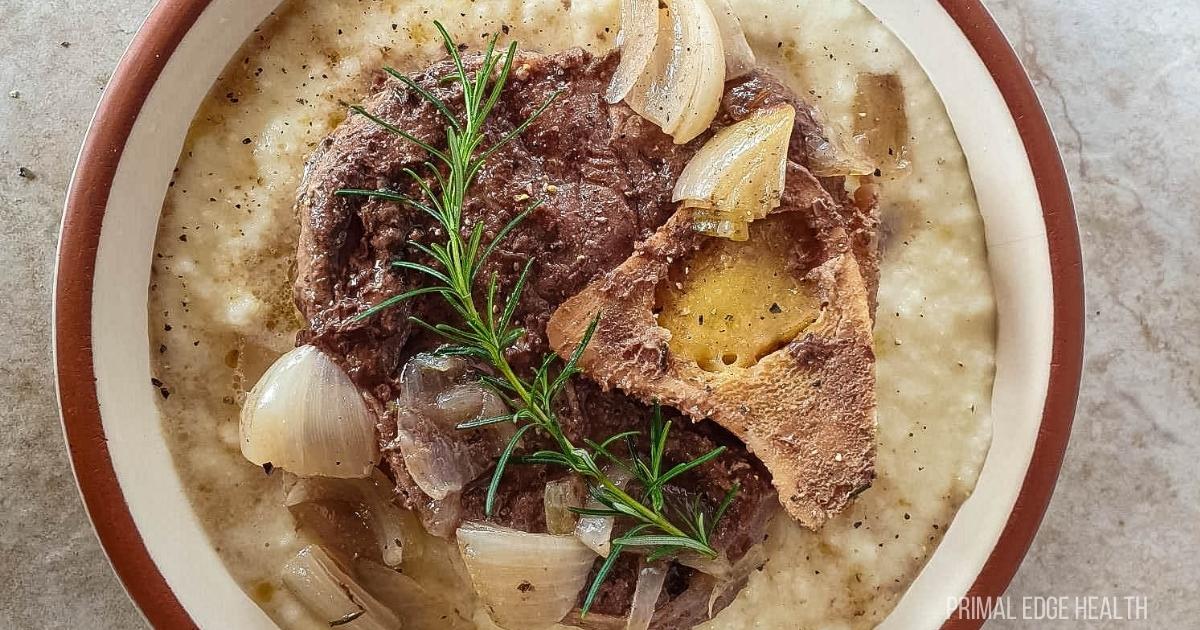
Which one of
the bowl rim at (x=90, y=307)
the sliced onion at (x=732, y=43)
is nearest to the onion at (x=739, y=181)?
the sliced onion at (x=732, y=43)

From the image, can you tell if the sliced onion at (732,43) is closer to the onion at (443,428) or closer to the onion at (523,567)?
the onion at (443,428)

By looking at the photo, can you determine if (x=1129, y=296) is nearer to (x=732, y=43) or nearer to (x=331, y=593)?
(x=732, y=43)

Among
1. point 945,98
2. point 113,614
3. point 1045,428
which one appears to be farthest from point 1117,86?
point 113,614

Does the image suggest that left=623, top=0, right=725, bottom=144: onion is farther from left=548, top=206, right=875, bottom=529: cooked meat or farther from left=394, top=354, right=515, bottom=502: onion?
left=394, top=354, right=515, bottom=502: onion

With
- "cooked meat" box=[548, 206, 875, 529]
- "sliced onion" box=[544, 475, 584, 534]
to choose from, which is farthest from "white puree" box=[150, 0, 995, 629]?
"sliced onion" box=[544, 475, 584, 534]

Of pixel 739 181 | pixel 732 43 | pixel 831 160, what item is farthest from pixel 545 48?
pixel 831 160

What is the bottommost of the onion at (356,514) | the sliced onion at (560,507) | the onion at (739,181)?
the sliced onion at (560,507)

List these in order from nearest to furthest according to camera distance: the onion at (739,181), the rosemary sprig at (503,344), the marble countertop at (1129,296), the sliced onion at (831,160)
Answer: the rosemary sprig at (503,344)
the onion at (739,181)
the sliced onion at (831,160)
the marble countertop at (1129,296)
